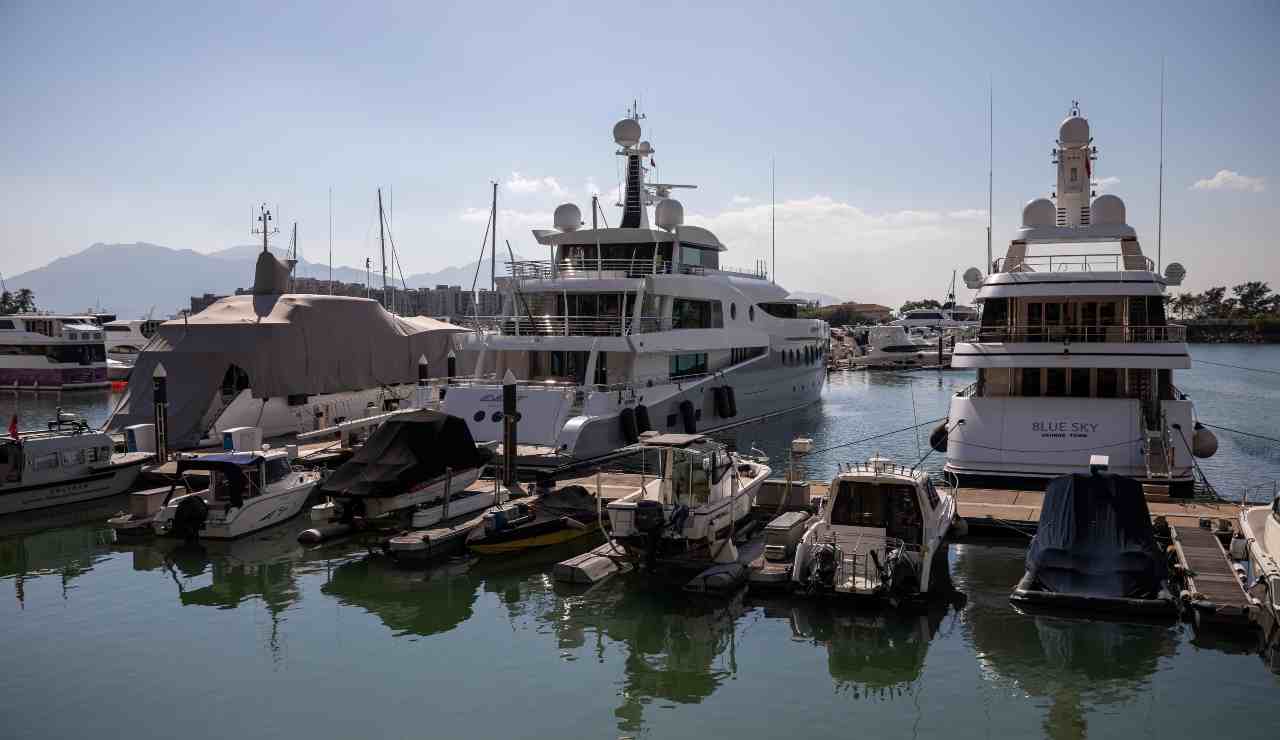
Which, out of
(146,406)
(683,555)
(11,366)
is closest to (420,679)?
(683,555)

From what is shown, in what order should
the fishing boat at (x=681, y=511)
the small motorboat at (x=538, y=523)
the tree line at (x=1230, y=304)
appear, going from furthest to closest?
the tree line at (x=1230, y=304) → the small motorboat at (x=538, y=523) → the fishing boat at (x=681, y=511)

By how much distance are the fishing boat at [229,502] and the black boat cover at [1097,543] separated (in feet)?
49.3

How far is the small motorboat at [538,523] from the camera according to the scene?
17906 millimetres

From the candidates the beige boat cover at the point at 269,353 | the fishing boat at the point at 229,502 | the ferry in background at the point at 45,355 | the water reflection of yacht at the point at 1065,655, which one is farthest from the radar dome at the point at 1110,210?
the ferry in background at the point at 45,355

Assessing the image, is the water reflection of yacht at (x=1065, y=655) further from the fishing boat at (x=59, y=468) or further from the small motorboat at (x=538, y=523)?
the fishing boat at (x=59, y=468)

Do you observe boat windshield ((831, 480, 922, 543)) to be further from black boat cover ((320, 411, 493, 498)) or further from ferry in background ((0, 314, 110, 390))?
ferry in background ((0, 314, 110, 390))

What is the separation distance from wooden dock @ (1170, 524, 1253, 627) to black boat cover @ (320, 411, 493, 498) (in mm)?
13878

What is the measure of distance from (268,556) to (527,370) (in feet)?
40.5

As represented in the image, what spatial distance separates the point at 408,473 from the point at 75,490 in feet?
30.6

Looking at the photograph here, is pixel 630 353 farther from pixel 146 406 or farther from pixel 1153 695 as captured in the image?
pixel 1153 695

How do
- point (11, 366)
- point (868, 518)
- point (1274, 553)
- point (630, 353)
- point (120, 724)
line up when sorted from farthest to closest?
1. point (11, 366)
2. point (630, 353)
3. point (868, 518)
4. point (1274, 553)
5. point (120, 724)

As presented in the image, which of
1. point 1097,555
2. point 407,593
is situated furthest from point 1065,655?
point 407,593

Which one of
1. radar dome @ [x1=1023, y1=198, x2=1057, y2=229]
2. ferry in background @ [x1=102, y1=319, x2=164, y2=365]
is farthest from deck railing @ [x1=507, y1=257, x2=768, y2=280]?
ferry in background @ [x1=102, y1=319, x2=164, y2=365]

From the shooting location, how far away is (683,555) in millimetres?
16000
